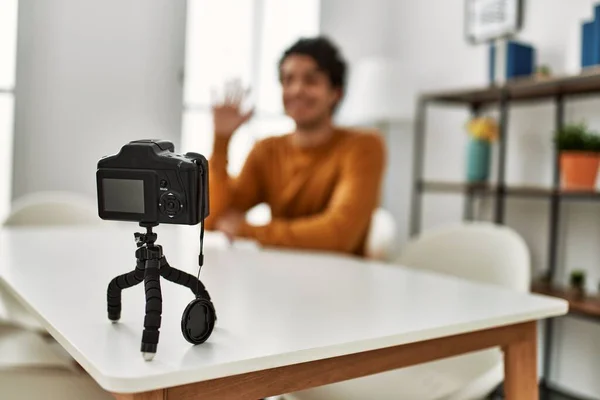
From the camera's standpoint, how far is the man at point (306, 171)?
149 cm

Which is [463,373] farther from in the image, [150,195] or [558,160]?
[558,160]

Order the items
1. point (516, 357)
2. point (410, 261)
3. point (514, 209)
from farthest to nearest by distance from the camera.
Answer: point (514, 209), point (410, 261), point (516, 357)

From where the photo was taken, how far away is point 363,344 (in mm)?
674

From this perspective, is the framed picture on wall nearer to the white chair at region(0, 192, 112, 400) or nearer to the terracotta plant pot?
the terracotta plant pot

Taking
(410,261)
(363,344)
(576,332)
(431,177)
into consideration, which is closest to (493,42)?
(431,177)

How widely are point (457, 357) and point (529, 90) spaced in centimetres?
146

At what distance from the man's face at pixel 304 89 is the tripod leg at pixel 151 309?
1.14 meters

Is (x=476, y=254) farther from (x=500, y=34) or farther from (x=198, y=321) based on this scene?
(x=500, y=34)

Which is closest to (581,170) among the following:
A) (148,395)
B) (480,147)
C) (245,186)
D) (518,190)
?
(518,190)

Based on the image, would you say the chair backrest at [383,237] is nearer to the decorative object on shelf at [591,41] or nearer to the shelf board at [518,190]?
the shelf board at [518,190]

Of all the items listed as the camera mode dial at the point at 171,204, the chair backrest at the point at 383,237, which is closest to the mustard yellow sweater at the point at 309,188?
the chair backrest at the point at 383,237

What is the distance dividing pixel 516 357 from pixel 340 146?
925 millimetres

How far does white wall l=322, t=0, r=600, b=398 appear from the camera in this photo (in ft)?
7.33

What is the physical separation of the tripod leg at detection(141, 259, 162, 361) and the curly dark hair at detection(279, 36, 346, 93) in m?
1.21
